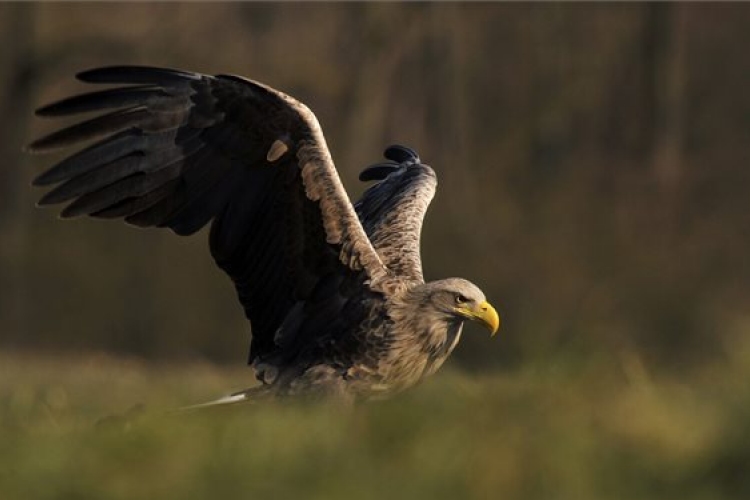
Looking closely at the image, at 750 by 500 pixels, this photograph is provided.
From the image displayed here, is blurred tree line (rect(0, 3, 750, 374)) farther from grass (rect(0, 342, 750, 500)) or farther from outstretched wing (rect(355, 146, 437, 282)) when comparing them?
grass (rect(0, 342, 750, 500))

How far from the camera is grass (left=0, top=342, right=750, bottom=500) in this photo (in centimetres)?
395

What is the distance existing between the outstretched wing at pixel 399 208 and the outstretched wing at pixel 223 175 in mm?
540

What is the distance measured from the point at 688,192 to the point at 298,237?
17981 millimetres

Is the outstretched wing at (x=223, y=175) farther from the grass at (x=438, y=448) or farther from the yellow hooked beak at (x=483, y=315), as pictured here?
the grass at (x=438, y=448)

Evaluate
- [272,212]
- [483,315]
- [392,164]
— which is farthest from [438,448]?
[392,164]

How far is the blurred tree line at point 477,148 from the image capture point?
18.0 meters

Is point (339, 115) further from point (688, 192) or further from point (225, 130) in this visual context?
point (225, 130)

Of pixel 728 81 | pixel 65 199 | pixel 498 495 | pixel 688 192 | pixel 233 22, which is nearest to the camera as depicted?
pixel 498 495

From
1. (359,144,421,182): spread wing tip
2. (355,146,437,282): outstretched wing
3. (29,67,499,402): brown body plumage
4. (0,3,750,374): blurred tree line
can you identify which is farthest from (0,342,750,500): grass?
(0,3,750,374): blurred tree line

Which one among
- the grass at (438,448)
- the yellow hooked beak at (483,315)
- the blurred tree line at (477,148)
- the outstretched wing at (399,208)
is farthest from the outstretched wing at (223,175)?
the blurred tree line at (477,148)

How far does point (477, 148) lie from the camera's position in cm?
2992

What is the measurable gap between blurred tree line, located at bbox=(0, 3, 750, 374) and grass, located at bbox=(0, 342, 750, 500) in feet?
25.9

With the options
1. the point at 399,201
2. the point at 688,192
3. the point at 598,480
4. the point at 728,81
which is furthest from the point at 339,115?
the point at 598,480

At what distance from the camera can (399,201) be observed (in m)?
9.30
